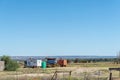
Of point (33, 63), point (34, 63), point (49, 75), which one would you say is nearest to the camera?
point (49, 75)

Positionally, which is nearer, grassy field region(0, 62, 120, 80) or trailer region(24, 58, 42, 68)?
grassy field region(0, 62, 120, 80)

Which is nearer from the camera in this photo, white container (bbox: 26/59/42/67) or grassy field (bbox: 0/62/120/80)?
grassy field (bbox: 0/62/120/80)

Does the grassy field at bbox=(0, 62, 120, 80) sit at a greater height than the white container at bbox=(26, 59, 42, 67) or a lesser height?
lesser

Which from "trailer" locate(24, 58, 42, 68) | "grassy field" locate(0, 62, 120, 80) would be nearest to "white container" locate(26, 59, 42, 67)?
"trailer" locate(24, 58, 42, 68)

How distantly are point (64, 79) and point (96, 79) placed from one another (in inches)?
136

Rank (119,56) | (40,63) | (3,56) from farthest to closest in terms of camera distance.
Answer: (119,56)
(40,63)
(3,56)

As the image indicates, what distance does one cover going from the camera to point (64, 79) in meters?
34.3

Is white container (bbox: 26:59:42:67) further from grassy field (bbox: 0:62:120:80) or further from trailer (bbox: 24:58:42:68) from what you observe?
grassy field (bbox: 0:62:120:80)

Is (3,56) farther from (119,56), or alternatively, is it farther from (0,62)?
(119,56)

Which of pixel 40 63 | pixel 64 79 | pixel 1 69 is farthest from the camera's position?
pixel 40 63

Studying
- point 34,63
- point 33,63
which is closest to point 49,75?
point 34,63

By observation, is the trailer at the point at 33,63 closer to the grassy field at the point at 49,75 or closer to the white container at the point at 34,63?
the white container at the point at 34,63

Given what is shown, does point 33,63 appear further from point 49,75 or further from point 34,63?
point 49,75

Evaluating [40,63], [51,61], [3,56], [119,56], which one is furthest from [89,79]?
[119,56]
